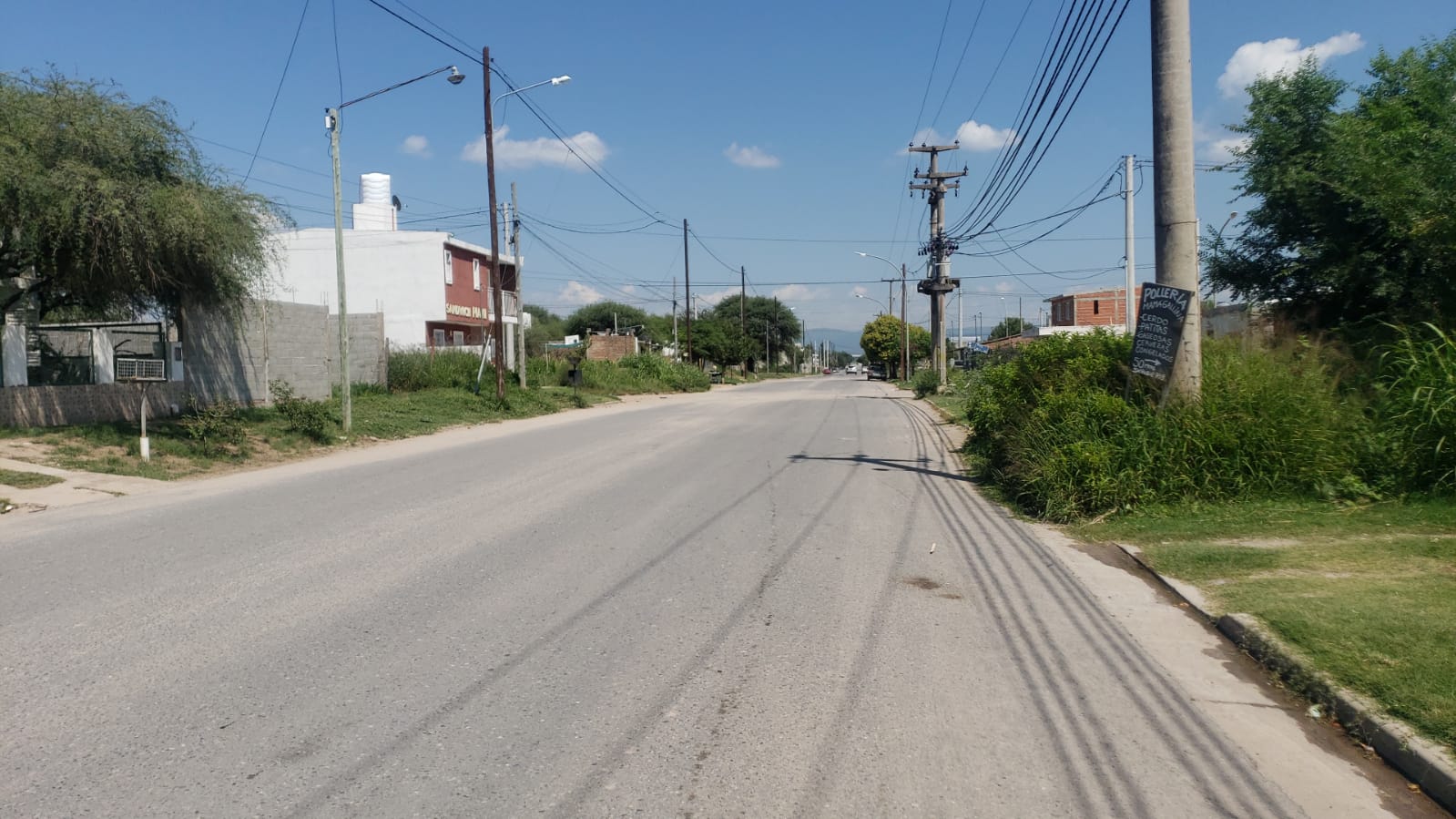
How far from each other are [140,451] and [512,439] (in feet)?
23.9

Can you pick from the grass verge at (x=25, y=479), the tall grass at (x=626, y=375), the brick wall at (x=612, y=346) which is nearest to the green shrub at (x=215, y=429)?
the grass verge at (x=25, y=479)

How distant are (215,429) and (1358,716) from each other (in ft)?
56.7

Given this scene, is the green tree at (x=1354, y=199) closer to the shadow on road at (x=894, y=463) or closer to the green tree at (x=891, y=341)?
the shadow on road at (x=894, y=463)

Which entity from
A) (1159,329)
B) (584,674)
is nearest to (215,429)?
(584,674)

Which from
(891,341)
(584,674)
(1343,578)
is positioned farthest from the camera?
(891,341)

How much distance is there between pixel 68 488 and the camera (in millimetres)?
13508

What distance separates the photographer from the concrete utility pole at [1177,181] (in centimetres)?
1121

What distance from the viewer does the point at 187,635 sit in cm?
624

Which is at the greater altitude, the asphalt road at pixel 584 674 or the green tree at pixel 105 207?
the green tree at pixel 105 207

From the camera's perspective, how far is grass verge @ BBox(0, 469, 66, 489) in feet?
43.8

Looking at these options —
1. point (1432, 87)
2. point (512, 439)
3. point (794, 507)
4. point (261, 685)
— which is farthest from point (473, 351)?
point (261, 685)

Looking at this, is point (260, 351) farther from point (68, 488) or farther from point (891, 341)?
point (891, 341)

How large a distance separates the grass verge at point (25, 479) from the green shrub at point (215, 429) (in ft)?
10.7

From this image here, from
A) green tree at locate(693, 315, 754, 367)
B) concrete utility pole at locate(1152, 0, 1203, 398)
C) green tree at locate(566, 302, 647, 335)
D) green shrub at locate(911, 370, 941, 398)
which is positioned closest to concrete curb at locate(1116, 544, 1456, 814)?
concrete utility pole at locate(1152, 0, 1203, 398)
